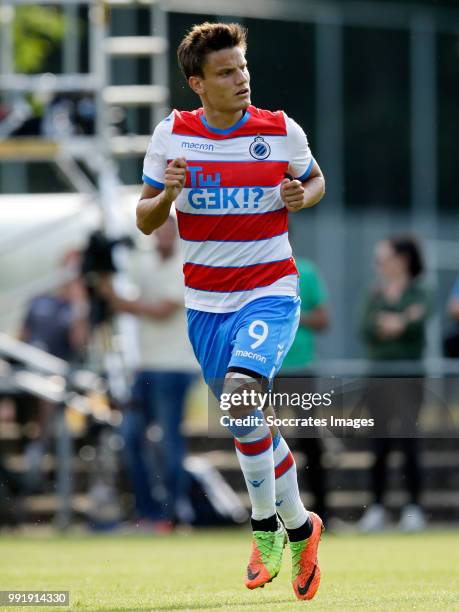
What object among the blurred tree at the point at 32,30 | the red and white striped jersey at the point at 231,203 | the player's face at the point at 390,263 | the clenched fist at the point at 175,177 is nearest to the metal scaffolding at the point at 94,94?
the player's face at the point at 390,263

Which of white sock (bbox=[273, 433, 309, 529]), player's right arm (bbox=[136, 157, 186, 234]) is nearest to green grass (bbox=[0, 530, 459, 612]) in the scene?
white sock (bbox=[273, 433, 309, 529])

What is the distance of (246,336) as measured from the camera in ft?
19.9

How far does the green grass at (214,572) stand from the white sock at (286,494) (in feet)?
1.04

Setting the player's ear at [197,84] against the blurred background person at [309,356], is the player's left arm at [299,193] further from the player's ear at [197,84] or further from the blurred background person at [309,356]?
the blurred background person at [309,356]

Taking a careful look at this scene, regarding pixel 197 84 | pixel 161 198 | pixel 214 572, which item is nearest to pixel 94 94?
pixel 214 572

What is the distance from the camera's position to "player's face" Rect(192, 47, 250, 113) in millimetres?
6188

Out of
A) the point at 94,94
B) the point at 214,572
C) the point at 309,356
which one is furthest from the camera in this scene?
the point at 94,94

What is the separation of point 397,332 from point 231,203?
5.73m

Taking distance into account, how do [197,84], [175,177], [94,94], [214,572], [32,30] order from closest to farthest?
1. [175,177]
2. [197,84]
3. [214,572]
4. [94,94]
5. [32,30]

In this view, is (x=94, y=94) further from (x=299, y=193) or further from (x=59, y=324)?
(x=299, y=193)

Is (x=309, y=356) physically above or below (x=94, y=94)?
below

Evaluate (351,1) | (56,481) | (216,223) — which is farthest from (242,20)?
(216,223)

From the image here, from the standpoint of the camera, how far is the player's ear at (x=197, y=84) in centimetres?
629

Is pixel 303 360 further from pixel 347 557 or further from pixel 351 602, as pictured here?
pixel 351 602
